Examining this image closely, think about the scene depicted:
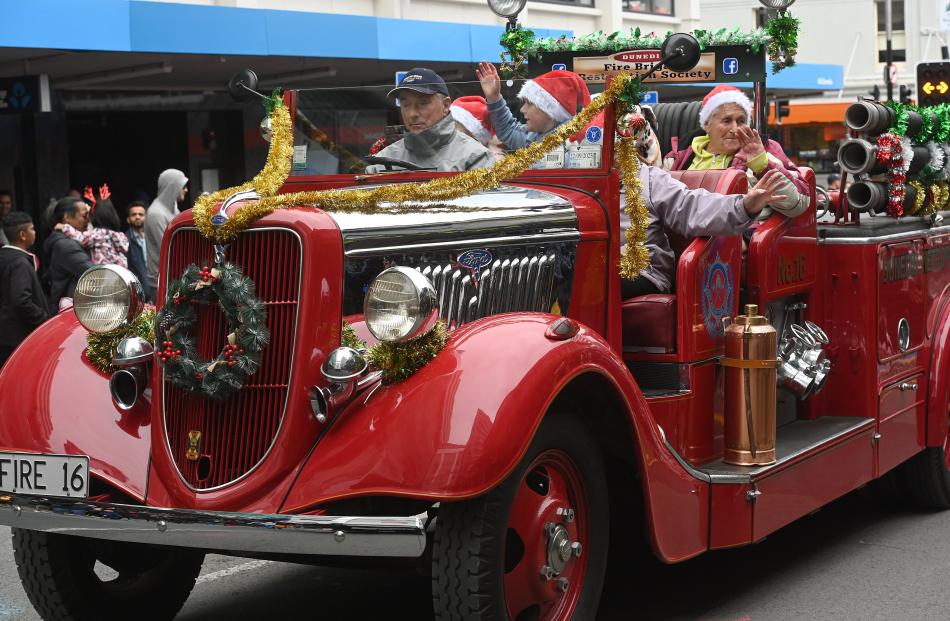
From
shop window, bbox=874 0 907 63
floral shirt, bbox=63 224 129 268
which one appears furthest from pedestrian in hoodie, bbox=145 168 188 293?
shop window, bbox=874 0 907 63

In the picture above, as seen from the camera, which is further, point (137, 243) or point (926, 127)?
point (137, 243)

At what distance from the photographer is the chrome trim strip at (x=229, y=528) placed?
352 centimetres

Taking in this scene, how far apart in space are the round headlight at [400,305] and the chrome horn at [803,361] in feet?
7.64

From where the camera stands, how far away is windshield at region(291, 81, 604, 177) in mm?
4898

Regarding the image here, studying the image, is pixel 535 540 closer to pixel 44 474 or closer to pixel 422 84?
pixel 44 474

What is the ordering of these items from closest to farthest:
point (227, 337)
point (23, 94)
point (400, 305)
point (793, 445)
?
point (400, 305), point (227, 337), point (793, 445), point (23, 94)

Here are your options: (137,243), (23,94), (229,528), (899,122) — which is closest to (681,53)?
(229,528)

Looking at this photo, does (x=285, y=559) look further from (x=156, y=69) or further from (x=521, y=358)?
(x=156, y=69)

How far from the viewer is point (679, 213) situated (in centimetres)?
516

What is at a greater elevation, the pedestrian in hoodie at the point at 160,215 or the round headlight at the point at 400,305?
the pedestrian in hoodie at the point at 160,215

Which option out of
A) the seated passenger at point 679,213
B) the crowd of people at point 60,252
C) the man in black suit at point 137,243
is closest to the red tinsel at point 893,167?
the seated passenger at point 679,213

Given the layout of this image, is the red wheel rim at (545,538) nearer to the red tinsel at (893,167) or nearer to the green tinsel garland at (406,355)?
the green tinsel garland at (406,355)

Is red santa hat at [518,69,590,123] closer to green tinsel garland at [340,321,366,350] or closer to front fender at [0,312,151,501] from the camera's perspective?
green tinsel garland at [340,321,366,350]

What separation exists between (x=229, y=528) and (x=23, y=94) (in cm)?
1093
